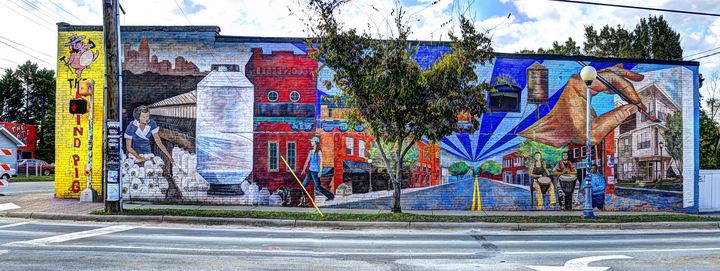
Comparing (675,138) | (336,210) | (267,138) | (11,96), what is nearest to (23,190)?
(267,138)

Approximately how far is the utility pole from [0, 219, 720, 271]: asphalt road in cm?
145

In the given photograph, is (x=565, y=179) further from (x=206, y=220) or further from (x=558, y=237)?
(x=206, y=220)

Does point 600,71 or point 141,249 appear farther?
point 600,71

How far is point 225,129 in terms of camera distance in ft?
53.2

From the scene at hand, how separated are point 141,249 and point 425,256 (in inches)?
178

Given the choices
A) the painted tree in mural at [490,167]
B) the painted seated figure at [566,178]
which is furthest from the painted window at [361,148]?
the painted seated figure at [566,178]

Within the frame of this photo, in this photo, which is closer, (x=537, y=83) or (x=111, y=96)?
(x=111, y=96)

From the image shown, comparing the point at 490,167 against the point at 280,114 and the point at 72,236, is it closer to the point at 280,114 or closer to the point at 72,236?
the point at 280,114

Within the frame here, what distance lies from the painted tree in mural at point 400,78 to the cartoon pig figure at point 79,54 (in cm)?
750

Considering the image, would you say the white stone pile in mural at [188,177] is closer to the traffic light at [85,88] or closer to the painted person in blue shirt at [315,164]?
the traffic light at [85,88]

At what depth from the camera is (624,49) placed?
33.4 metres

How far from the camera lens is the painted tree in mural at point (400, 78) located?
13047 mm

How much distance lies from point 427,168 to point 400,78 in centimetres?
441

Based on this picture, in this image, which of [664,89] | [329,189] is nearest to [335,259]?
[329,189]
